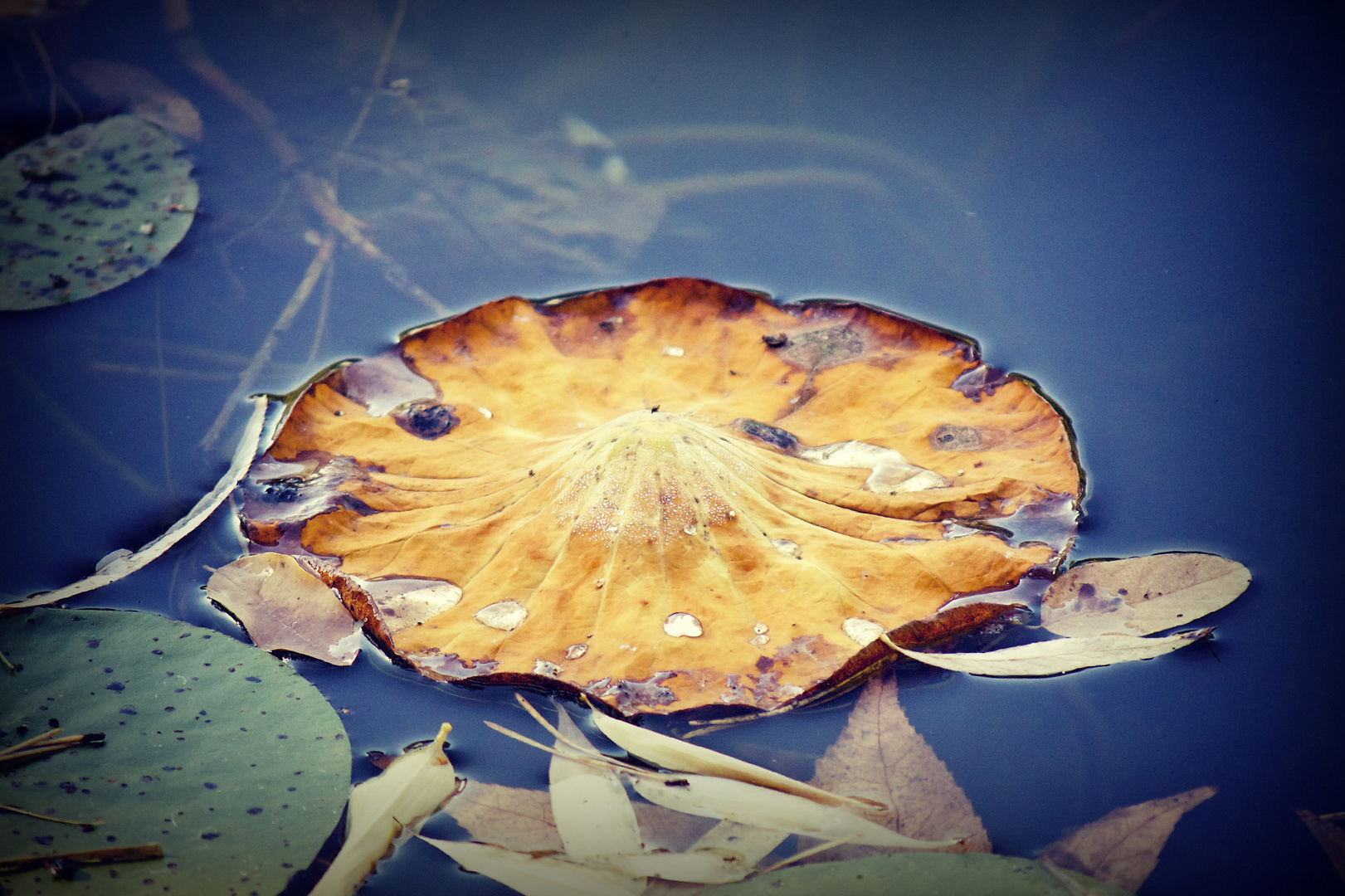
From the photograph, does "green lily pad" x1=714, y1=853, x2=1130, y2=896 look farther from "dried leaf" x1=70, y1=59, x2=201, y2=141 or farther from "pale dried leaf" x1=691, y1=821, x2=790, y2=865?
"dried leaf" x1=70, y1=59, x2=201, y2=141

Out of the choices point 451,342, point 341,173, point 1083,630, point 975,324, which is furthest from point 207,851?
point 341,173

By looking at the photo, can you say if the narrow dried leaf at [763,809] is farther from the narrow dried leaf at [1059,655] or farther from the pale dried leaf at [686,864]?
the narrow dried leaf at [1059,655]

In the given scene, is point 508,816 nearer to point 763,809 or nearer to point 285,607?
point 763,809

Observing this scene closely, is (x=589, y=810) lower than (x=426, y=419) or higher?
lower

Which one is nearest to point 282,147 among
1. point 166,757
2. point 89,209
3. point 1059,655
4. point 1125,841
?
point 89,209

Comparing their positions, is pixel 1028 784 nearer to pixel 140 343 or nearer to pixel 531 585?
pixel 531 585

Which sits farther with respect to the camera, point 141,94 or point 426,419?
point 141,94

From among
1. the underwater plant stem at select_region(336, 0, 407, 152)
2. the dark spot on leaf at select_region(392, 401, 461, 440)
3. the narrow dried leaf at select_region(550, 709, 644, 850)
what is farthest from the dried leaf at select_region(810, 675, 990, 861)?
the underwater plant stem at select_region(336, 0, 407, 152)
